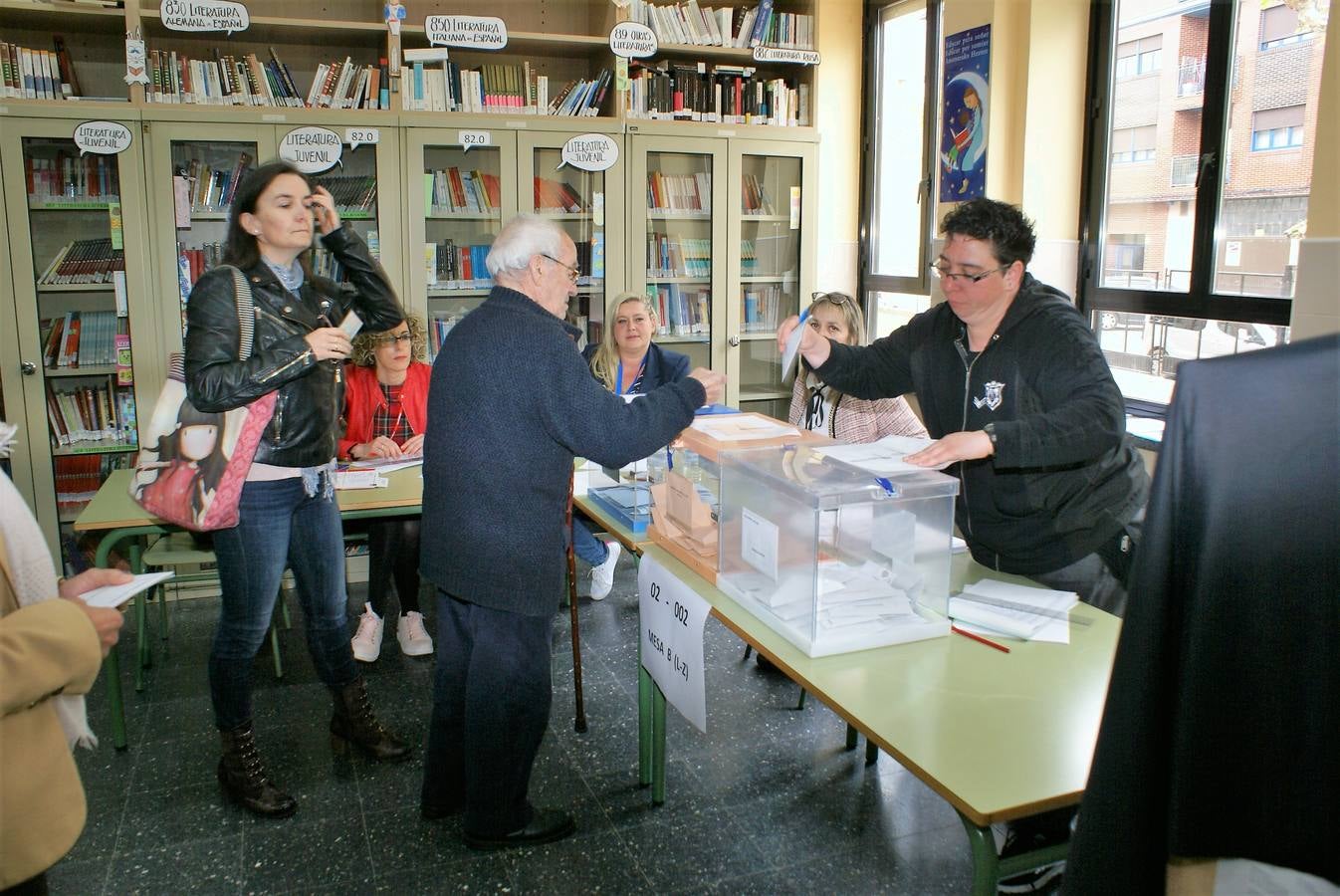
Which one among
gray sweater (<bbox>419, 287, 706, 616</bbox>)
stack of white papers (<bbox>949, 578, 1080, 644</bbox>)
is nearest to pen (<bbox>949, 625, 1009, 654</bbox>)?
stack of white papers (<bbox>949, 578, 1080, 644</bbox>)

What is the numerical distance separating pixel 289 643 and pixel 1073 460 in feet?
9.95

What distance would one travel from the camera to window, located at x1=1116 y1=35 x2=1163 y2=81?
3.85 m

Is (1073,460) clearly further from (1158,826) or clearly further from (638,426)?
(1158,826)

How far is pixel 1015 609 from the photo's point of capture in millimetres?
2018

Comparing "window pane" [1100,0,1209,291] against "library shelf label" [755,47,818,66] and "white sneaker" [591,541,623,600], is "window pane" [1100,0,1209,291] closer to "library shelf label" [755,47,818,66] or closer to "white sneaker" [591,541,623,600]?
"library shelf label" [755,47,818,66]

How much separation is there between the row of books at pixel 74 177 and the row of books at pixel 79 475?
1157 millimetres

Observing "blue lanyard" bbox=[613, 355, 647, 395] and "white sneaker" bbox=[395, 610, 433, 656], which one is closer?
"white sneaker" bbox=[395, 610, 433, 656]

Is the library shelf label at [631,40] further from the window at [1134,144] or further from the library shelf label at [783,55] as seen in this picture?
the window at [1134,144]

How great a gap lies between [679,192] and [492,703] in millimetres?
3483

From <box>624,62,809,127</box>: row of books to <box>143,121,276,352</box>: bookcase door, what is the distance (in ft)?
6.11

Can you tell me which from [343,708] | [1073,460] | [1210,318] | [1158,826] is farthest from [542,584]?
[1210,318]

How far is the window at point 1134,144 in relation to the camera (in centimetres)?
388

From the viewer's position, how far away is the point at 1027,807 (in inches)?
53.3

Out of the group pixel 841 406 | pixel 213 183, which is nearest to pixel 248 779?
pixel 841 406
